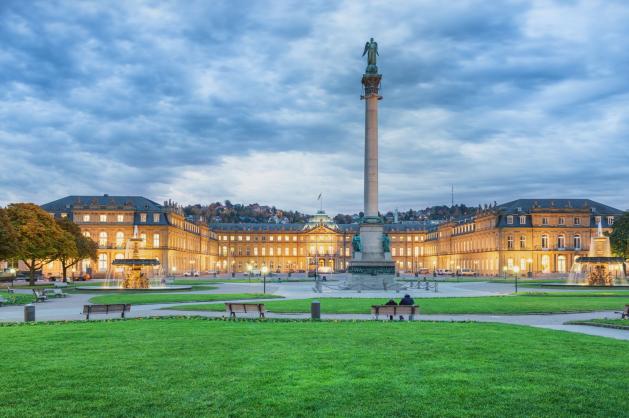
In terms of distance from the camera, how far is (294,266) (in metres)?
189

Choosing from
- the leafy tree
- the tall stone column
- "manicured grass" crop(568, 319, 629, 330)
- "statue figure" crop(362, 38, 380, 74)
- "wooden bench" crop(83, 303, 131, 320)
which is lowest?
"manicured grass" crop(568, 319, 629, 330)

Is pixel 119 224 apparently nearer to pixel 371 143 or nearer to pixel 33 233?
pixel 33 233

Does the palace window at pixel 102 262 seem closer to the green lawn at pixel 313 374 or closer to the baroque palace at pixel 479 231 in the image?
the baroque palace at pixel 479 231

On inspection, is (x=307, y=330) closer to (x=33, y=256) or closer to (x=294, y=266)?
(x=33, y=256)

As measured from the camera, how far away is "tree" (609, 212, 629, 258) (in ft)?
257

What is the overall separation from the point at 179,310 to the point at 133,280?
2494cm

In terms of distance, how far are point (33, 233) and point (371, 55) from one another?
4280 centimetres

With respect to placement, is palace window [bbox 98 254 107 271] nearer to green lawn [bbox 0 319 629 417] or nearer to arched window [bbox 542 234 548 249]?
arched window [bbox 542 234 548 249]

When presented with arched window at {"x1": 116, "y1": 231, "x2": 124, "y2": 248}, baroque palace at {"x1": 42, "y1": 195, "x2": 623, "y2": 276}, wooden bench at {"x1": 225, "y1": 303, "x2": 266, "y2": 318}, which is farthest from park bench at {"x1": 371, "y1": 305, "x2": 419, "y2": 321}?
arched window at {"x1": 116, "y1": 231, "x2": 124, "y2": 248}

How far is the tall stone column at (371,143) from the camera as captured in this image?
5919cm

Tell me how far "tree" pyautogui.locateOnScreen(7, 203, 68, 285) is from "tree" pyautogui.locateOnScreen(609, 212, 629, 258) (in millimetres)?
72024

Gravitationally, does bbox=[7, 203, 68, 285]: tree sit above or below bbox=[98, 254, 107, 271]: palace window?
above

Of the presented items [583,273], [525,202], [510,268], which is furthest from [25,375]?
[525,202]

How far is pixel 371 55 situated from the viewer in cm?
6362
